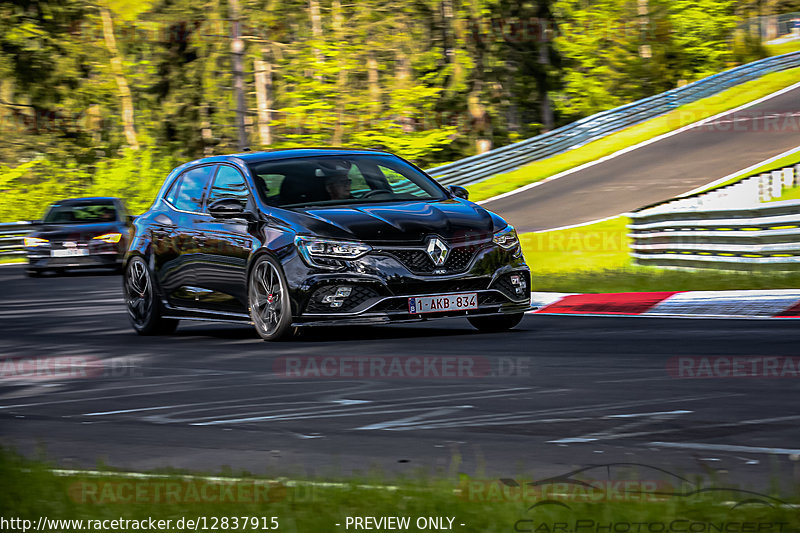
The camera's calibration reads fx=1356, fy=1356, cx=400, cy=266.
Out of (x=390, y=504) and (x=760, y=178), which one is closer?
(x=390, y=504)

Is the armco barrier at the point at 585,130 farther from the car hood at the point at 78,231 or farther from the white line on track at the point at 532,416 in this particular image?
the white line on track at the point at 532,416

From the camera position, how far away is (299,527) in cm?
448

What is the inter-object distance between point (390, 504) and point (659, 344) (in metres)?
5.90

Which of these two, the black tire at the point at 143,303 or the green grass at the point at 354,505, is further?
the black tire at the point at 143,303

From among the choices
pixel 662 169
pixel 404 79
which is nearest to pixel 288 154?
pixel 662 169

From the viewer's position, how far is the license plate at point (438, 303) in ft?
35.8

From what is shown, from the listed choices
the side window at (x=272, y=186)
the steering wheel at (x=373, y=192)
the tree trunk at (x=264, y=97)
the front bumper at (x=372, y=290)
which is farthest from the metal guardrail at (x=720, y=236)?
the tree trunk at (x=264, y=97)

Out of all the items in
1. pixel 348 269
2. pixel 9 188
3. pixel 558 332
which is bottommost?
pixel 9 188

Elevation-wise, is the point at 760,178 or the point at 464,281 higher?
the point at 464,281

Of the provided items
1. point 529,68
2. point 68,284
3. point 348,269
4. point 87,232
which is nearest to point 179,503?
point 348,269

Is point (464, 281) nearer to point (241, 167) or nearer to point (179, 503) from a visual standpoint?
point (241, 167)

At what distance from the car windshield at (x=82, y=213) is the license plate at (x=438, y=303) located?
53.4 ft

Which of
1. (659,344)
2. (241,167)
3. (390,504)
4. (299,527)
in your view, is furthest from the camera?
(241,167)

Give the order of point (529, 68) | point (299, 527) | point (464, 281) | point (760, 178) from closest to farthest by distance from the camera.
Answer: point (299, 527) → point (464, 281) → point (760, 178) → point (529, 68)
